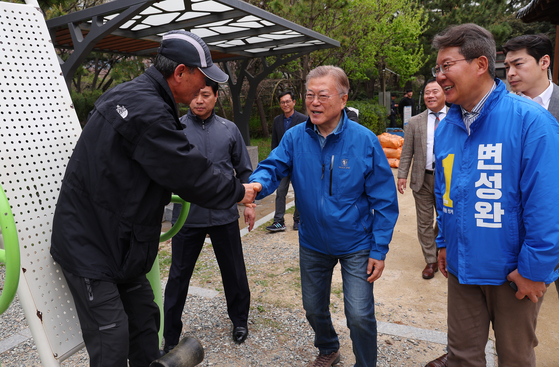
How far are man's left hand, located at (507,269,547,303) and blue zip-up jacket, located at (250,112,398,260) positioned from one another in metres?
0.68

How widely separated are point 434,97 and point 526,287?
2.69 m

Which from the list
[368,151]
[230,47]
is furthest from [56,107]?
[230,47]

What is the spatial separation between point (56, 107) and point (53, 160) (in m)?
0.28

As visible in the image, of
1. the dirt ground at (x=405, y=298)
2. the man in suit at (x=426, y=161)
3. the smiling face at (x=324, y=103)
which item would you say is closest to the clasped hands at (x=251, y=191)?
the smiling face at (x=324, y=103)

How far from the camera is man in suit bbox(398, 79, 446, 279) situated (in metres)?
4.16

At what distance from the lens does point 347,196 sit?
93.2 inches

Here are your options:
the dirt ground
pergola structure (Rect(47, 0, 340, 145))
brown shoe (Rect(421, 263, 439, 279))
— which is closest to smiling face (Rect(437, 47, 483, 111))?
the dirt ground

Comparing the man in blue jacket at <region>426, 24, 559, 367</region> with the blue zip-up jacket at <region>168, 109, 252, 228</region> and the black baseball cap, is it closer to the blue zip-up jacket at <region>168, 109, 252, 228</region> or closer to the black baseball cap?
the black baseball cap

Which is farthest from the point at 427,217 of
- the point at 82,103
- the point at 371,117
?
the point at 371,117

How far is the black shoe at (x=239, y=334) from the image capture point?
3211 millimetres

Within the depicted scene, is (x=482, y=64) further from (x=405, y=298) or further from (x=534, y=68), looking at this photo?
(x=405, y=298)

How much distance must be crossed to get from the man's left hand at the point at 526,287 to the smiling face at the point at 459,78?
0.80 metres

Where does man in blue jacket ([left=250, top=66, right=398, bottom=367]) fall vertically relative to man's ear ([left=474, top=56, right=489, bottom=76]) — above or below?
below

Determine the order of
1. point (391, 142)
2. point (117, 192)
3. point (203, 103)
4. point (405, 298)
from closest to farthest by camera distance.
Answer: point (117, 192)
point (203, 103)
point (405, 298)
point (391, 142)
